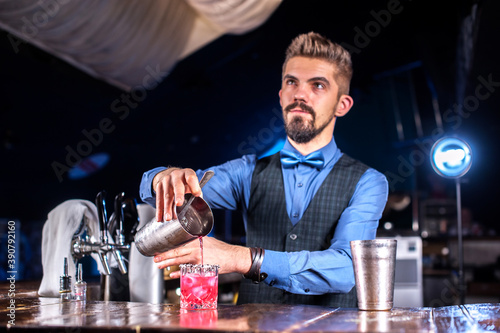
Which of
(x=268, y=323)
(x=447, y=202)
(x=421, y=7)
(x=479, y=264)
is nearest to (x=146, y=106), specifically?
(x=421, y=7)

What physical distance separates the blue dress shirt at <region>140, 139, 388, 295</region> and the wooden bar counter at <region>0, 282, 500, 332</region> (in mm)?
207

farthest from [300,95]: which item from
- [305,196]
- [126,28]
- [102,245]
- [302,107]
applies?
[126,28]

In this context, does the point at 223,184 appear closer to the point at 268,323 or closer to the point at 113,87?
the point at 268,323

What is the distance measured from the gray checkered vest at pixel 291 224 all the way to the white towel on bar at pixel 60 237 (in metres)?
0.60

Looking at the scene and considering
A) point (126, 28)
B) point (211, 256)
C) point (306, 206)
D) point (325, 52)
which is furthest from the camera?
point (126, 28)

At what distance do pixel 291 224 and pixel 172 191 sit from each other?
2.25 ft

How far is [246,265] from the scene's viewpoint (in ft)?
4.87

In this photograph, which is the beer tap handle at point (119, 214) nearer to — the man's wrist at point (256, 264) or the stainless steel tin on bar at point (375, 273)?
the man's wrist at point (256, 264)

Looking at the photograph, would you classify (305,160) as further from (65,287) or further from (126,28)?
(126,28)

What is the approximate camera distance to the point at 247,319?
109 centimetres

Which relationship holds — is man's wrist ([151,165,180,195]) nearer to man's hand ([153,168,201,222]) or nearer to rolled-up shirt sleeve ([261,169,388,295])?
man's hand ([153,168,201,222])

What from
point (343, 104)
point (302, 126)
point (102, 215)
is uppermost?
point (343, 104)

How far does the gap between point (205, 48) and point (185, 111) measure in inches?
85.6

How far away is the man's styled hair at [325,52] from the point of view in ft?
6.83
